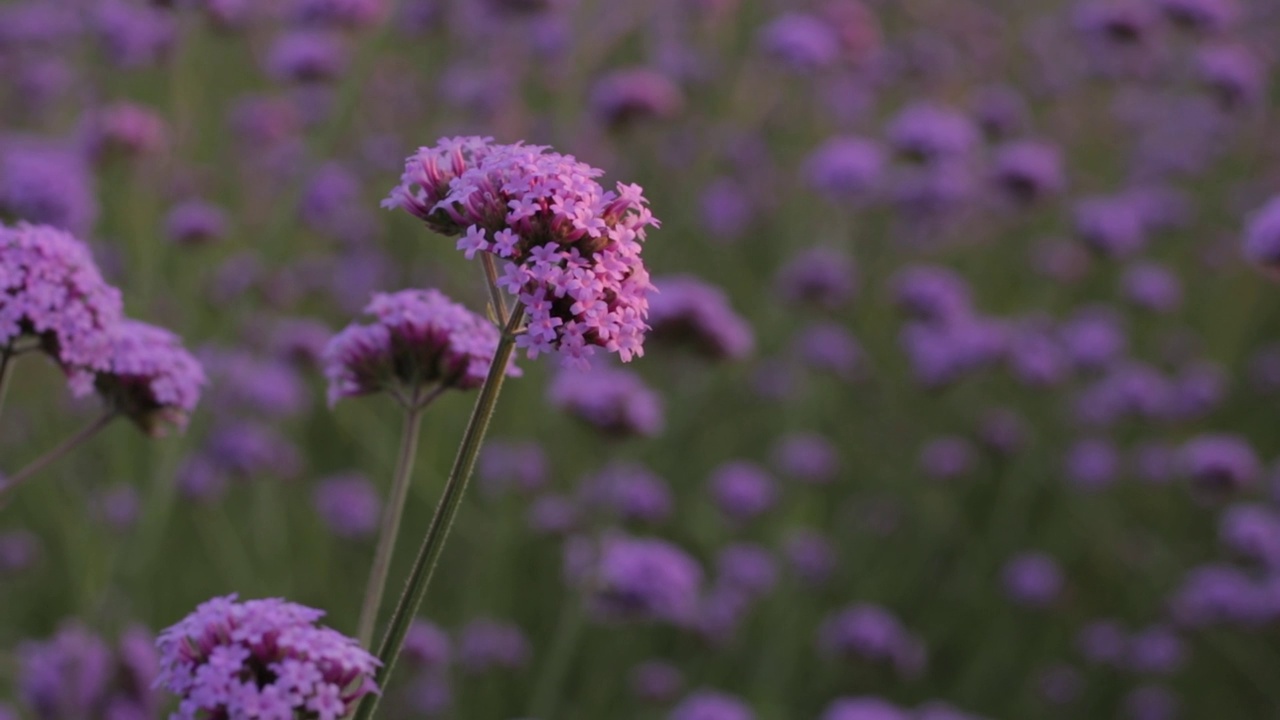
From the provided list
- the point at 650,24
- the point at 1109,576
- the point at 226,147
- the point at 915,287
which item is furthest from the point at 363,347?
the point at 650,24

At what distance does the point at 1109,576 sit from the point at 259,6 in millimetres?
3877

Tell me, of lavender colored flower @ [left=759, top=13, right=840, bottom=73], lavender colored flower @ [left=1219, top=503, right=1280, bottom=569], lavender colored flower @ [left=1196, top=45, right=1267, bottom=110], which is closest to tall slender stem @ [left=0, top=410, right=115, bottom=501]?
lavender colored flower @ [left=1219, top=503, right=1280, bottom=569]

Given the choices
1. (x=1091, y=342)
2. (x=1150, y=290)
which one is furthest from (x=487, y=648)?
(x=1150, y=290)

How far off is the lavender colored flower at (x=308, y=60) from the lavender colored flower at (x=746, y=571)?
1.95m

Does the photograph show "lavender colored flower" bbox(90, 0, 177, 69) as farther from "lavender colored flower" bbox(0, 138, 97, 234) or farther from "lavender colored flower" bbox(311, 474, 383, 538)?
"lavender colored flower" bbox(311, 474, 383, 538)

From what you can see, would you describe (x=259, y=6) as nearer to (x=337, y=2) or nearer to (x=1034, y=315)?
(x=337, y=2)

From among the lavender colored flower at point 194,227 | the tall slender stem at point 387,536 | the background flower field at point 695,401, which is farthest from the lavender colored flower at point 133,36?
the tall slender stem at point 387,536

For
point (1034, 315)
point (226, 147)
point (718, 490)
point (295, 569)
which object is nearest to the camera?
point (295, 569)

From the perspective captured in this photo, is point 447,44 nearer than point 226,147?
No

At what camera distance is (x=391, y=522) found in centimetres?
144

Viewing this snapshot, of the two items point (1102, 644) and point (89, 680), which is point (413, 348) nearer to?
point (89, 680)

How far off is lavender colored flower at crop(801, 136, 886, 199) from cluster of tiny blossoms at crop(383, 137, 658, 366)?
354cm

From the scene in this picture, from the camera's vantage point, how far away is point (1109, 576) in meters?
5.24

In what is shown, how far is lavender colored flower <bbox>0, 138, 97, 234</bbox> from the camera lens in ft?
10.5
